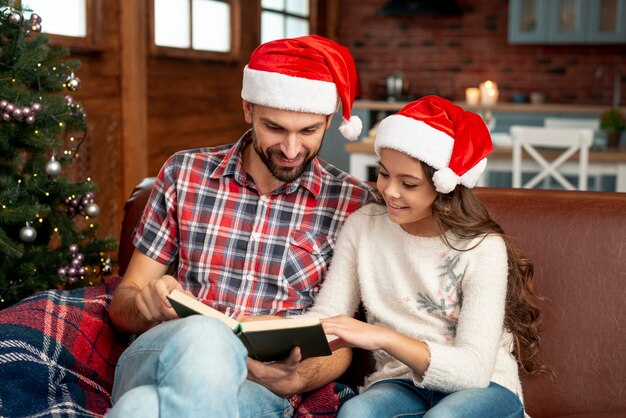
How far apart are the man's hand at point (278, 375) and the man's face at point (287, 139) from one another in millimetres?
440

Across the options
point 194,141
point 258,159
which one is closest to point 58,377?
point 258,159

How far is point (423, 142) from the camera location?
5.31 ft

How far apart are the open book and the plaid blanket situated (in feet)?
0.86

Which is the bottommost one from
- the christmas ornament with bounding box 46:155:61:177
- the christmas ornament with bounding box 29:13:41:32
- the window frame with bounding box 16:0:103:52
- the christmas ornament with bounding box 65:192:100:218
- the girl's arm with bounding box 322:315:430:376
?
the girl's arm with bounding box 322:315:430:376

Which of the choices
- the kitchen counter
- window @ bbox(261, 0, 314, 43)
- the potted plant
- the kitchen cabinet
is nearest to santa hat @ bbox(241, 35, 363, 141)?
the potted plant

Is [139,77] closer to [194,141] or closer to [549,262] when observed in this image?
[194,141]

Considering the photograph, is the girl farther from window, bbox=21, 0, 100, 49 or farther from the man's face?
window, bbox=21, 0, 100, 49

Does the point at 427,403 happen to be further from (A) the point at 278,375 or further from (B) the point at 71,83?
(B) the point at 71,83

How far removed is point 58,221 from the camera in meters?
2.44

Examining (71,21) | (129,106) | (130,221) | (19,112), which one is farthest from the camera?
(129,106)

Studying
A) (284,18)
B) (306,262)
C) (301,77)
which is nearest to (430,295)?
(306,262)

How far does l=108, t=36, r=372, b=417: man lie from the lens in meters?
1.77

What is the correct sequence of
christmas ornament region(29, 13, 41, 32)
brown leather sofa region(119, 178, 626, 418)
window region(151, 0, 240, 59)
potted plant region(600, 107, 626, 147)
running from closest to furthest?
brown leather sofa region(119, 178, 626, 418)
christmas ornament region(29, 13, 41, 32)
potted plant region(600, 107, 626, 147)
window region(151, 0, 240, 59)

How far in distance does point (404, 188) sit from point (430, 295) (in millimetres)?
230
